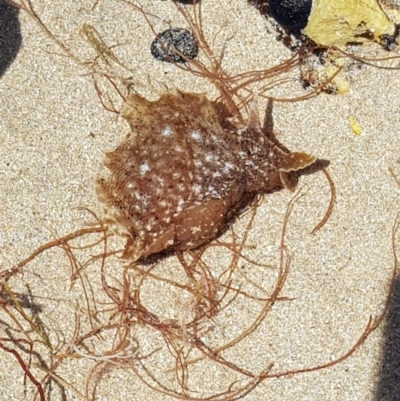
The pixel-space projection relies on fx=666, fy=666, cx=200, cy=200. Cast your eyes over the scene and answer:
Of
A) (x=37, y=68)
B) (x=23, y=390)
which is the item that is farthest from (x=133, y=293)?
(x=37, y=68)

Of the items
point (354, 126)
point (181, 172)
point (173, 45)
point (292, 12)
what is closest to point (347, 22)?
point (292, 12)

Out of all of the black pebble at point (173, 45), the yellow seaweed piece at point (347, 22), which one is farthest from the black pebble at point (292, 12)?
the black pebble at point (173, 45)

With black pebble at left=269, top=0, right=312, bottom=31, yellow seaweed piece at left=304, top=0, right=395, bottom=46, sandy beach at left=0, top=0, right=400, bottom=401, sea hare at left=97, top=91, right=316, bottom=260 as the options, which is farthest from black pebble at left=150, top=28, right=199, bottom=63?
yellow seaweed piece at left=304, top=0, right=395, bottom=46

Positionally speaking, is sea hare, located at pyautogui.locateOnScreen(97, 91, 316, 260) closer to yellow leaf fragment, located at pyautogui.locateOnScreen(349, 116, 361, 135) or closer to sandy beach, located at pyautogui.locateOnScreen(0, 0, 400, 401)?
sandy beach, located at pyautogui.locateOnScreen(0, 0, 400, 401)

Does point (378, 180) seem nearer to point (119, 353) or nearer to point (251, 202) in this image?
point (251, 202)

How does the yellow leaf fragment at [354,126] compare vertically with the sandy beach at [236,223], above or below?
above

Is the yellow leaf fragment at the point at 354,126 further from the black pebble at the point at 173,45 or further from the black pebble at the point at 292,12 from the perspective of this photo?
the black pebble at the point at 173,45
